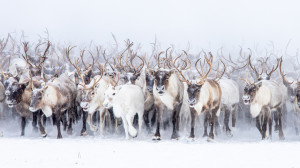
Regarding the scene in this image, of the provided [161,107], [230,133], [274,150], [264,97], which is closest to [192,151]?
[274,150]

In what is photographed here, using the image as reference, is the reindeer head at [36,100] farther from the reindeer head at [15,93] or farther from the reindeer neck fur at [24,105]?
the reindeer neck fur at [24,105]

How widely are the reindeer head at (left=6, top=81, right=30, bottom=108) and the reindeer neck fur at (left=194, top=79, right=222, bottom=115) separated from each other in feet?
16.7

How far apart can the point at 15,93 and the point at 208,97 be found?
5460mm

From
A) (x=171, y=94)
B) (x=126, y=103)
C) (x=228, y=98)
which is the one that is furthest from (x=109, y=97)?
(x=228, y=98)

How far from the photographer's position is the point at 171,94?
448 inches

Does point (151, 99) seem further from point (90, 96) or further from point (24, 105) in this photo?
point (24, 105)

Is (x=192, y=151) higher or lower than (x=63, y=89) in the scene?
lower

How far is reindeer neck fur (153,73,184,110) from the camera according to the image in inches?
444

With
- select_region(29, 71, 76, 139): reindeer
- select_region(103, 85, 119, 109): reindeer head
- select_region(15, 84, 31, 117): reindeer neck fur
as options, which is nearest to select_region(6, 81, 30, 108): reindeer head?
select_region(15, 84, 31, 117): reindeer neck fur

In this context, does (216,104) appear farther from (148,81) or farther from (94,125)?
(94,125)

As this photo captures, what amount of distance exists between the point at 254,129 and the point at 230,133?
1520 millimetres

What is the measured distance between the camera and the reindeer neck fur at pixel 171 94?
1127cm

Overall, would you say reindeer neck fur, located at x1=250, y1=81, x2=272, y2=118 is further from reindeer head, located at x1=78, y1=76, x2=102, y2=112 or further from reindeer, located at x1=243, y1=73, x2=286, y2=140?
reindeer head, located at x1=78, y1=76, x2=102, y2=112

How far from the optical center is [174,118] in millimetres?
11500
